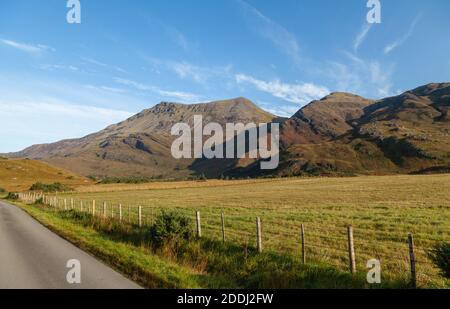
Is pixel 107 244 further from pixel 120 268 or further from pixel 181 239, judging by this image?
pixel 120 268

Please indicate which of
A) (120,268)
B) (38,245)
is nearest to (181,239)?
(120,268)

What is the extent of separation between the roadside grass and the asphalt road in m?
0.56

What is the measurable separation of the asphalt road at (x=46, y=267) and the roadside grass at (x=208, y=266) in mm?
561

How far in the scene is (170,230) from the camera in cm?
1673

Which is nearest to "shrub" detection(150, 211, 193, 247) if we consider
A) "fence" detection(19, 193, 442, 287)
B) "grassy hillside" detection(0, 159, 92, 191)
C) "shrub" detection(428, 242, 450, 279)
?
"fence" detection(19, 193, 442, 287)

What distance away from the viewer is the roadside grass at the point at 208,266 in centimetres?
1094

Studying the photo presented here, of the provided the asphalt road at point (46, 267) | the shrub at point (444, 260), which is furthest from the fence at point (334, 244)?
the asphalt road at point (46, 267)

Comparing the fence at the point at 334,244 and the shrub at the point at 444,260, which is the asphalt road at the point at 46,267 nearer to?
the fence at the point at 334,244

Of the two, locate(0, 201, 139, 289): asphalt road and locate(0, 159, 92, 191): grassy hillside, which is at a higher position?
locate(0, 159, 92, 191): grassy hillside

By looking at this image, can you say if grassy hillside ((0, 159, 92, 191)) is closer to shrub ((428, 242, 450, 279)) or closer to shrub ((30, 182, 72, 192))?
shrub ((30, 182, 72, 192))

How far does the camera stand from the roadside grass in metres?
10.9

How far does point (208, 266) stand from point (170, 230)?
356 centimetres

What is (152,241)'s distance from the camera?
55.2 ft
